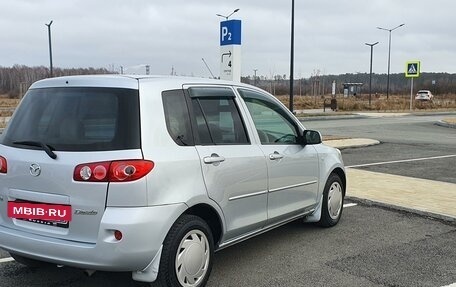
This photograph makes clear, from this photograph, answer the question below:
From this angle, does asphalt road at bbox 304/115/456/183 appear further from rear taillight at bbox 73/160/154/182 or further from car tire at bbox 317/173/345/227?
rear taillight at bbox 73/160/154/182

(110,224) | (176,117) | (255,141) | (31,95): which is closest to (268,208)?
(255,141)

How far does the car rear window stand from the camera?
364 centimetres

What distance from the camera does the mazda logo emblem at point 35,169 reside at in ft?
12.1

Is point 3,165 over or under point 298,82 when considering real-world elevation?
under

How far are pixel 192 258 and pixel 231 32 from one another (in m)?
9.95

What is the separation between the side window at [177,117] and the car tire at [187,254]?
0.59m

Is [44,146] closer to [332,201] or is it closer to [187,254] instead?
[187,254]

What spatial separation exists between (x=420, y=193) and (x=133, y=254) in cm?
601

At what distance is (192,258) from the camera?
390 centimetres

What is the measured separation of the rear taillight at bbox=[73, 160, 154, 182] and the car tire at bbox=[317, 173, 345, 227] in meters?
2.95

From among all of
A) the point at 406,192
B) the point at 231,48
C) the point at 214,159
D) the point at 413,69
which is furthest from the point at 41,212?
the point at 413,69

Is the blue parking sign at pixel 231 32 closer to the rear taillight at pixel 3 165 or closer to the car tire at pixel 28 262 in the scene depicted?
the car tire at pixel 28 262

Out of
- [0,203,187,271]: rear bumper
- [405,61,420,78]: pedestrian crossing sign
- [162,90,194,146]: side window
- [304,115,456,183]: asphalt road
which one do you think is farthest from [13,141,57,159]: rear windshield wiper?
[405,61,420,78]: pedestrian crossing sign

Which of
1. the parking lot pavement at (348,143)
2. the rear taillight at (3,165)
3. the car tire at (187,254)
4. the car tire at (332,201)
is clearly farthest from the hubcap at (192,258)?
the parking lot pavement at (348,143)
